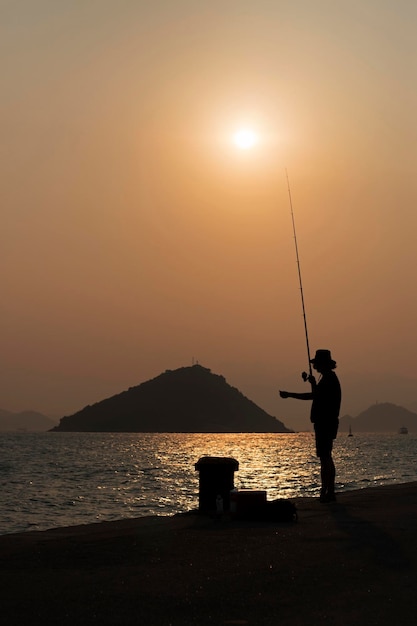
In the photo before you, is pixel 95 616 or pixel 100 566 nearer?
pixel 95 616

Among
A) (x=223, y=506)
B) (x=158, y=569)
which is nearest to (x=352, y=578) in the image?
(x=158, y=569)

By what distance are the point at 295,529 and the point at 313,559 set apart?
6.67 ft

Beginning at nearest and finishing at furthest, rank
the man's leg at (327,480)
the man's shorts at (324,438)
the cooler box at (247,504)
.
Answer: the cooler box at (247,504), the man's shorts at (324,438), the man's leg at (327,480)

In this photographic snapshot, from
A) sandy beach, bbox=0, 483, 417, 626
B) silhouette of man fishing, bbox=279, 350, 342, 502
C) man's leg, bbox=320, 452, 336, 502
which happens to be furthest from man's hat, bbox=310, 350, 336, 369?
sandy beach, bbox=0, 483, 417, 626

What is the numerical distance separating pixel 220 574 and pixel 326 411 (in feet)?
19.4

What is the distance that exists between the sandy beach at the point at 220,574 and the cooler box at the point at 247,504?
0.51 metres

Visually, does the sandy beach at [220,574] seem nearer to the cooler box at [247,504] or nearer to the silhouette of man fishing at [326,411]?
the cooler box at [247,504]

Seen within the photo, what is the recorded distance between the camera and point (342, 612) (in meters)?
5.54

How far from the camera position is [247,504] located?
10.7m

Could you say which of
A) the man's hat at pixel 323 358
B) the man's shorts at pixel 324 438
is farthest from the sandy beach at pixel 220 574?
the man's hat at pixel 323 358

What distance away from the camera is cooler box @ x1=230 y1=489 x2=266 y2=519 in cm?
1063

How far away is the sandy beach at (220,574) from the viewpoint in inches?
220

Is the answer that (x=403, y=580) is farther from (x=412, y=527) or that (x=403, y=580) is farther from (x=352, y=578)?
(x=412, y=527)

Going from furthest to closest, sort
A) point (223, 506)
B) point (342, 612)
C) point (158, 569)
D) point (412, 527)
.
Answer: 1. point (223, 506)
2. point (412, 527)
3. point (158, 569)
4. point (342, 612)
